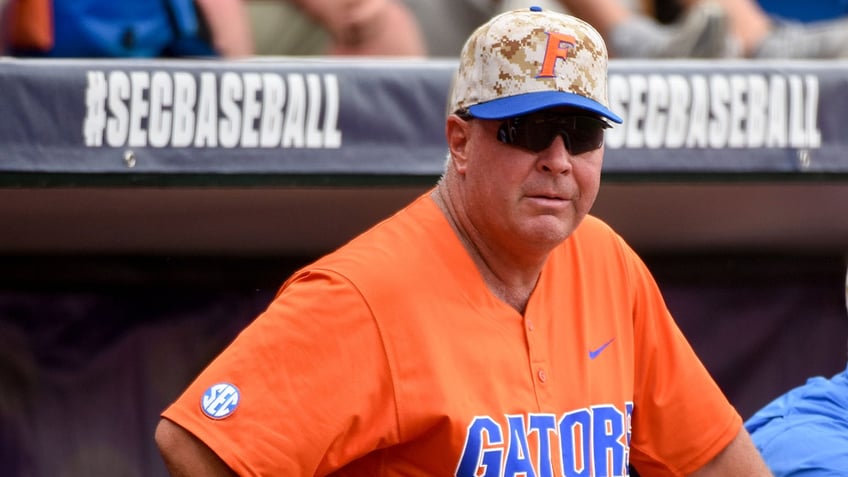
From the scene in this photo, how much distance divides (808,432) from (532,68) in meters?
0.97

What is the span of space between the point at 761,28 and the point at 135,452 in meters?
2.23

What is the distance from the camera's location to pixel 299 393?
5.85ft

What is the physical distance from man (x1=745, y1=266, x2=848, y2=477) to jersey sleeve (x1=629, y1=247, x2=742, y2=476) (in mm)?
297

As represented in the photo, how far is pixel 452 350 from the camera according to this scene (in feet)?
6.17

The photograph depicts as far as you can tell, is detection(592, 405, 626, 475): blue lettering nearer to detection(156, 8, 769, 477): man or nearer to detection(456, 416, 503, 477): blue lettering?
detection(156, 8, 769, 477): man

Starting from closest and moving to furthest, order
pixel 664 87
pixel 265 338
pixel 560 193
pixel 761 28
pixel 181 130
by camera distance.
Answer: pixel 265 338
pixel 560 193
pixel 181 130
pixel 664 87
pixel 761 28

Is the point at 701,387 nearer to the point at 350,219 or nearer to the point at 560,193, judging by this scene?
the point at 560,193

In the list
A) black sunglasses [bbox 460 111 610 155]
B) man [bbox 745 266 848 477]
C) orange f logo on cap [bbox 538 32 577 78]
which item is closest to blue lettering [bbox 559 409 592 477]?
black sunglasses [bbox 460 111 610 155]

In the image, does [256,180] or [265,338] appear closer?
[265,338]

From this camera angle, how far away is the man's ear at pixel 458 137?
78.0 inches

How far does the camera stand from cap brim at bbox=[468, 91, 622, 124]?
6.19 feet

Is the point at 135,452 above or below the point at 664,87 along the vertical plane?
below

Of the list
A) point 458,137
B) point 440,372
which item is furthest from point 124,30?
point 440,372

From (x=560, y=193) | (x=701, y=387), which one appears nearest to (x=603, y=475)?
(x=701, y=387)
